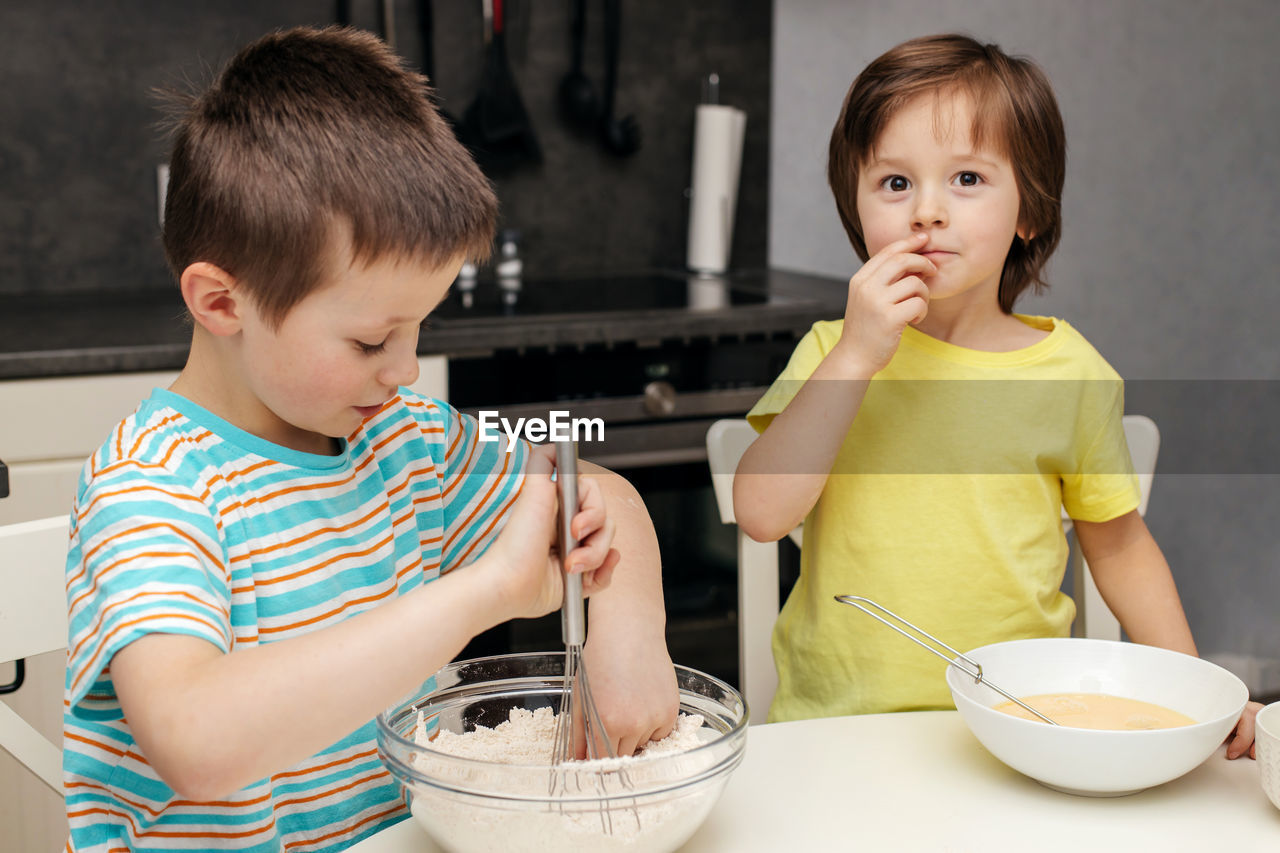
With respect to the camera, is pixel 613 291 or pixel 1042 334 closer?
pixel 1042 334

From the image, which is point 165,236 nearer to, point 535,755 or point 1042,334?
point 535,755

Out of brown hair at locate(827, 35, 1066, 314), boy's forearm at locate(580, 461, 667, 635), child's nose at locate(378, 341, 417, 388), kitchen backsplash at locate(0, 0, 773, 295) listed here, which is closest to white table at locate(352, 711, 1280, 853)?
boy's forearm at locate(580, 461, 667, 635)

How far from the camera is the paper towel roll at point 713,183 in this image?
7.92 feet

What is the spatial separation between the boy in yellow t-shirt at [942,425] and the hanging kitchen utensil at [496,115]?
129 cm

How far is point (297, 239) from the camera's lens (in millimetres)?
699

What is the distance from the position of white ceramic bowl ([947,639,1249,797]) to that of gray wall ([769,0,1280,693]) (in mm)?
1694

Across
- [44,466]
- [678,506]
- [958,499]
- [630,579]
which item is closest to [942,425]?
[958,499]

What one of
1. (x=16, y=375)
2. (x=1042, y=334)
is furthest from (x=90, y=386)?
(x=1042, y=334)

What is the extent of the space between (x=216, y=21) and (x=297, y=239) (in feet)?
5.53

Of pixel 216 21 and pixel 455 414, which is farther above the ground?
pixel 216 21

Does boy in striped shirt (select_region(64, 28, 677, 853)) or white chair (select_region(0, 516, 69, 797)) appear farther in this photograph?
white chair (select_region(0, 516, 69, 797))

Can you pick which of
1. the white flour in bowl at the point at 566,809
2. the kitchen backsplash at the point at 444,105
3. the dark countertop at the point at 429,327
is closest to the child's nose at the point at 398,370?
the white flour in bowl at the point at 566,809

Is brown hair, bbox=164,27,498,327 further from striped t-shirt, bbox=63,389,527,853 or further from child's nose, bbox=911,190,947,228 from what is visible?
child's nose, bbox=911,190,947,228

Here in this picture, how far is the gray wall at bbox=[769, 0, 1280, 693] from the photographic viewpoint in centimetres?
240
